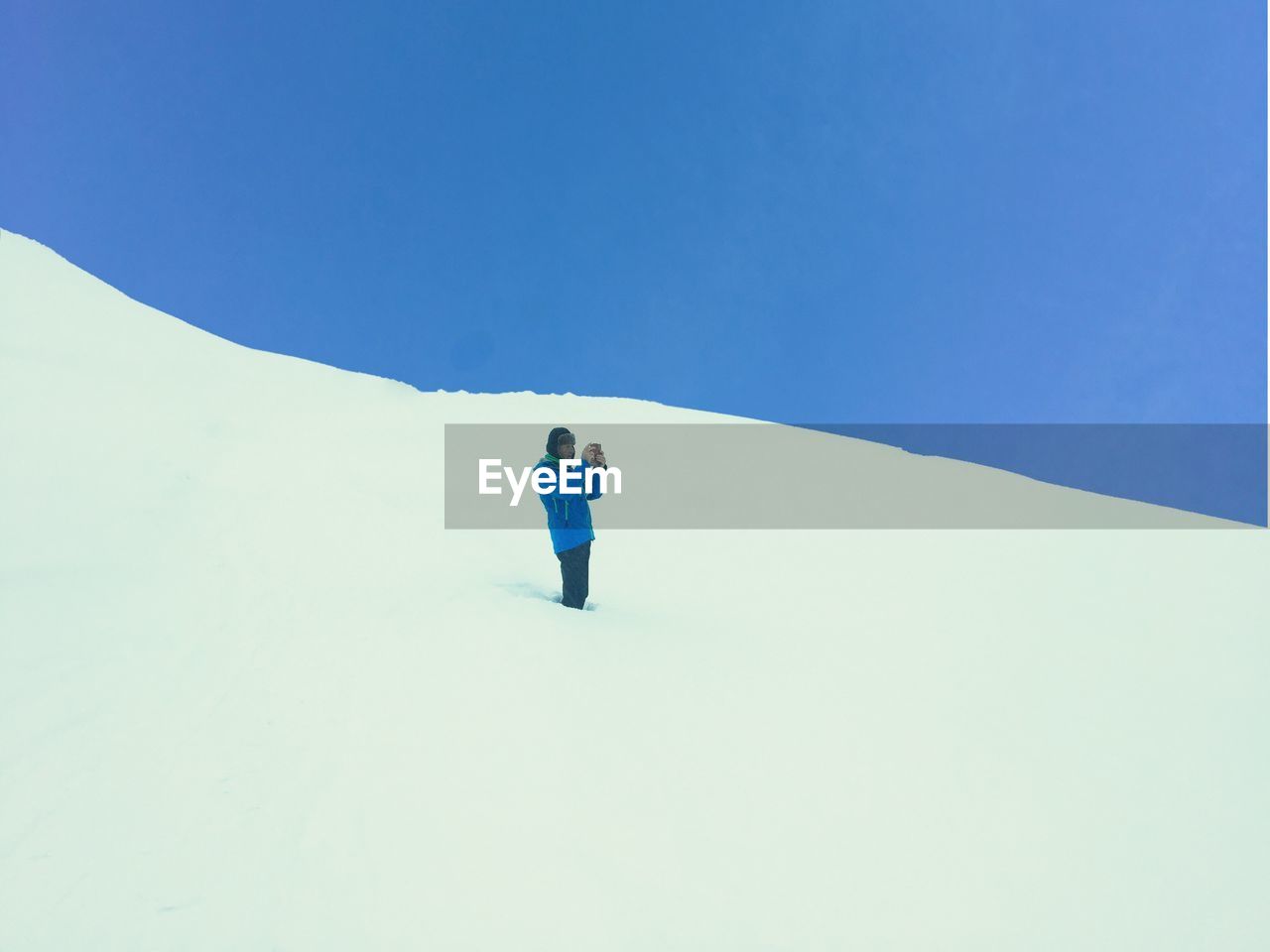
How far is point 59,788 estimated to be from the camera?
3.44 meters

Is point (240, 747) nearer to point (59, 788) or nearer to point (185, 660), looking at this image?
point (59, 788)

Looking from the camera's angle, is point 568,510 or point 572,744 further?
point 568,510

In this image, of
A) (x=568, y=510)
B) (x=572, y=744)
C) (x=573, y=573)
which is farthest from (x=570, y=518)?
(x=572, y=744)

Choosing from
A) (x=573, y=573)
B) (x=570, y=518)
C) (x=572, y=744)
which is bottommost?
(x=572, y=744)

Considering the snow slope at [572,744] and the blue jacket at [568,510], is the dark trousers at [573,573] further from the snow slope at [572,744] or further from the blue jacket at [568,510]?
the snow slope at [572,744]

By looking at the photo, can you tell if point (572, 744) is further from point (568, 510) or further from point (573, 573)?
point (568, 510)

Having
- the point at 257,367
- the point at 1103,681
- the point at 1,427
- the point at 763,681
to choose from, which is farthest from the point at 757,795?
the point at 257,367

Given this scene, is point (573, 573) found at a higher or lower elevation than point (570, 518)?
lower

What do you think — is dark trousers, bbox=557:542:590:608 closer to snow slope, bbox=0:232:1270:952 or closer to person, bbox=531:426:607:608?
person, bbox=531:426:607:608

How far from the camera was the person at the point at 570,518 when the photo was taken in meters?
6.81

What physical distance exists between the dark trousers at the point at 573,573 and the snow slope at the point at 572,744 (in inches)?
11.6

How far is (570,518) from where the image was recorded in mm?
6859

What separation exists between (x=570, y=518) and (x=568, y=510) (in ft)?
0.22

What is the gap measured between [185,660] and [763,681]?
3.50 m
